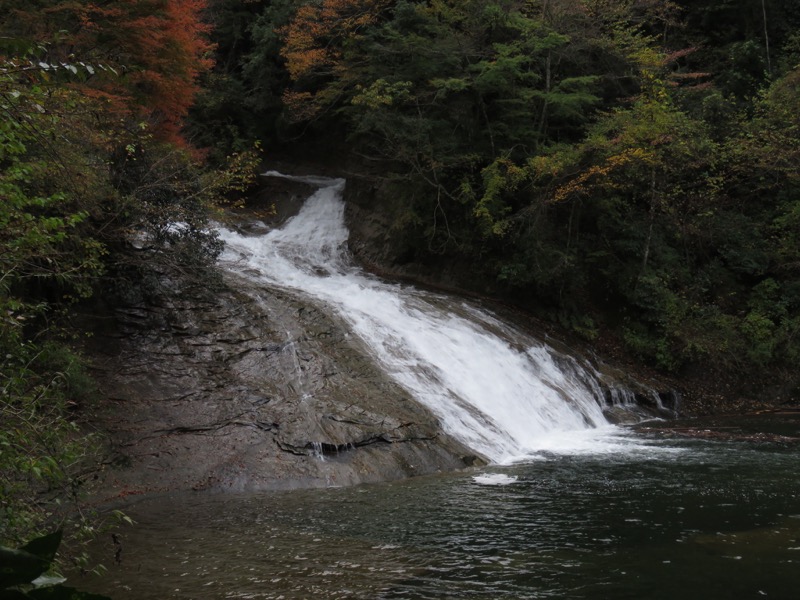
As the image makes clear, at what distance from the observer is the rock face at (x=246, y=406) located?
9.22m

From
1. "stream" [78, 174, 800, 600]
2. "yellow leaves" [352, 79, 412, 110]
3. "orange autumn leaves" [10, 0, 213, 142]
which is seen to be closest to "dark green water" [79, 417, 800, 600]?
"stream" [78, 174, 800, 600]

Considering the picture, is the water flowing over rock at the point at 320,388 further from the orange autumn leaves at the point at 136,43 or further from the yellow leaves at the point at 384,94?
the yellow leaves at the point at 384,94

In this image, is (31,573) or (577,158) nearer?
(31,573)

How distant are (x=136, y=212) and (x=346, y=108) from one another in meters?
11.6

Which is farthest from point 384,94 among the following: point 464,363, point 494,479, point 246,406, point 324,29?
point 494,479

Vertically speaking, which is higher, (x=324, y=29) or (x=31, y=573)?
(x=324, y=29)

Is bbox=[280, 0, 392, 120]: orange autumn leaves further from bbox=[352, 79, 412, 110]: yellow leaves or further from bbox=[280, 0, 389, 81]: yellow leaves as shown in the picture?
bbox=[352, 79, 412, 110]: yellow leaves

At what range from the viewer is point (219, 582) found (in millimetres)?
5535

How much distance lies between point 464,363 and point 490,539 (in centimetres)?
722

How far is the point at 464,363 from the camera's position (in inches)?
542

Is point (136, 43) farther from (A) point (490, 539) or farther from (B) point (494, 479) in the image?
(A) point (490, 539)

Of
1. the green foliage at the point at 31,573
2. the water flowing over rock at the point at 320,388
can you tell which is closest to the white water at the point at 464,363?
the water flowing over rock at the point at 320,388

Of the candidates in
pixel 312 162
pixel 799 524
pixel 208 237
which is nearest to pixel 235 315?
pixel 208 237

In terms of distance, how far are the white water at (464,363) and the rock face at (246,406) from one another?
0.78m
